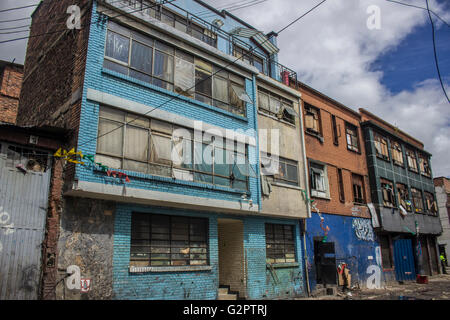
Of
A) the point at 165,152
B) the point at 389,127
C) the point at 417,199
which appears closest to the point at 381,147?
the point at 389,127

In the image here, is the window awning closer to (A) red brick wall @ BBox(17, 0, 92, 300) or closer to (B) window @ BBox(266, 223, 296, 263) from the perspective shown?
(A) red brick wall @ BBox(17, 0, 92, 300)

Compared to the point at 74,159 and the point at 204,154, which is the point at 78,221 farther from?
the point at 204,154

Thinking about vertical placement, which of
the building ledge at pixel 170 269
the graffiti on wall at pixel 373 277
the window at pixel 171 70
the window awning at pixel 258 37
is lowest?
the graffiti on wall at pixel 373 277

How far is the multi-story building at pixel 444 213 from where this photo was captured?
1346 inches

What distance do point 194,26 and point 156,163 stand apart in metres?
7.58

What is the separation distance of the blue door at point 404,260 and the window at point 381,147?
541cm

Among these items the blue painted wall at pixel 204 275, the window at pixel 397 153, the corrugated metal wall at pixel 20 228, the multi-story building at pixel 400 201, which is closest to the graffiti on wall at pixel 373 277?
the multi-story building at pixel 400 201

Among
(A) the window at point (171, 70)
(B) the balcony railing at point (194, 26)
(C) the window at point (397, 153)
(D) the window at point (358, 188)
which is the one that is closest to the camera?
(A) the window at point (171, 70)

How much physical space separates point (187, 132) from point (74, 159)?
3.85 metres

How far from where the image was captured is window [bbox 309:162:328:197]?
17281 millimetres

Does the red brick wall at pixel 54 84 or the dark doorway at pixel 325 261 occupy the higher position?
the red brick wall at pixel 54 84

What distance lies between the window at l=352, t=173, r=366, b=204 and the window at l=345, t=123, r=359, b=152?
1694mm

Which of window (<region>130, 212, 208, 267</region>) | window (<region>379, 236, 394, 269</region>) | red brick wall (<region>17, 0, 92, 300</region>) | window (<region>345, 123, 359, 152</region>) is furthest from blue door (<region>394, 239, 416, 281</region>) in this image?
red brick wall (<region>17, 0, 92, 300</region>)

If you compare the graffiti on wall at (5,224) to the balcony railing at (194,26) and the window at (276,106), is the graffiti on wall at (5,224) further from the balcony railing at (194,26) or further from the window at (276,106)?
the window at (276,106)
